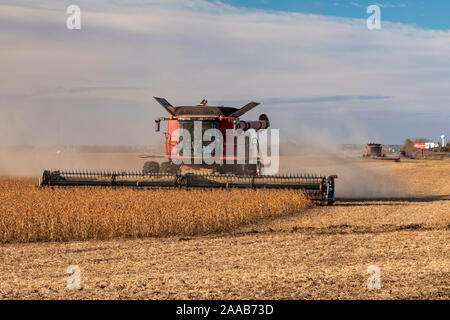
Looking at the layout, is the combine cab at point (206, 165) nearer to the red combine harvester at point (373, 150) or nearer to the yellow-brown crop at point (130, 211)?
the yellow-brown crop at point (130, 211)

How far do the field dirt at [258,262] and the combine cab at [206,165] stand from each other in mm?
2003

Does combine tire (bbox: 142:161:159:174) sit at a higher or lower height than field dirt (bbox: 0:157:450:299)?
higher

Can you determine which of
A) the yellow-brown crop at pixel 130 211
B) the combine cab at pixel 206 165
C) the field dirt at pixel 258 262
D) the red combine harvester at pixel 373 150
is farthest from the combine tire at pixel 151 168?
the red combine harvester at pixel 373 150

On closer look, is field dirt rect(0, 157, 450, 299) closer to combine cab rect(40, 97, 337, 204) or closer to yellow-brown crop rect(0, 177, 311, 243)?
yellow-brown crop rect(0, 177, 311, 243)

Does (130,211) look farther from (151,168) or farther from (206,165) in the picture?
(151,168)

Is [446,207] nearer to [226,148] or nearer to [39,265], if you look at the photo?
[226,148]

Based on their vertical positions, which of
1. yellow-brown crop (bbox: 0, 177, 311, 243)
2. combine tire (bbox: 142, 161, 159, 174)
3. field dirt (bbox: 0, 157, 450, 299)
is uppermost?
combine tire (bbox: 142, 161, 159, 174)

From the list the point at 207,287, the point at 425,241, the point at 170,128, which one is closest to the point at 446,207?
the point at 425,241

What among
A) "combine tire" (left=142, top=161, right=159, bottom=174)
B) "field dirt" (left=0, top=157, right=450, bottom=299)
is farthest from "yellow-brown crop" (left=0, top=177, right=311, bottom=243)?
"combine tire" (left=142, top=161, right=159, bottom=174)

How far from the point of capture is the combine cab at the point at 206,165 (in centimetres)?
1513

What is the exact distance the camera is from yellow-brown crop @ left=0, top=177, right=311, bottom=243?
425 inches

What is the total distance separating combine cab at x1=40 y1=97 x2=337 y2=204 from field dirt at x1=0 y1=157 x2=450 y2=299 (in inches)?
78.9

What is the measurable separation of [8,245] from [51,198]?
3.56 meters
